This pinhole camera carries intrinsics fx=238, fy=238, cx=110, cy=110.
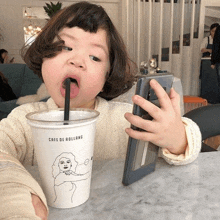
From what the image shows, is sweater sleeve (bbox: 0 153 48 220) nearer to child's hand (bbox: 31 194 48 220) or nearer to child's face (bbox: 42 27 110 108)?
child's hand (bbox: 31 194 48 220)

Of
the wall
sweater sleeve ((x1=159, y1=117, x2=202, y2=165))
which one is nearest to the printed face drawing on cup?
sweater sleeve ((x1=159, y1=117, x2=202, y2=165))

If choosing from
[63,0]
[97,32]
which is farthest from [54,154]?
[63,0]

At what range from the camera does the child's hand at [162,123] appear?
442mm

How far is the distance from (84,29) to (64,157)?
1.59 ft

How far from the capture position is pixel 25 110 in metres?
0.82

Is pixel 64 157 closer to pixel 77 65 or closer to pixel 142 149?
pixel 142 149

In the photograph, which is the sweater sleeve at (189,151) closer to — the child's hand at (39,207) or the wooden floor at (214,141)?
the child's hand at (39,207)

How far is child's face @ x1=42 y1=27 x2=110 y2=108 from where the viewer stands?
2.25 feet

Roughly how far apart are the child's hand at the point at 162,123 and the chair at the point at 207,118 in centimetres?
35

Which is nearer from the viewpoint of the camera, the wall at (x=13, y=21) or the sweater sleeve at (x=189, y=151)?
the sweater sleeve at (x=189, y=151)

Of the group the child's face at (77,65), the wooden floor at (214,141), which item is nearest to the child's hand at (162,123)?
the child's face at (77,65)

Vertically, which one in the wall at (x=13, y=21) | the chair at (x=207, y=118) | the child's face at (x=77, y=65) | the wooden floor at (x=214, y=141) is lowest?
the wooden floor at (x=214, y=141)

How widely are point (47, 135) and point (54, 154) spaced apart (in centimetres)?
3

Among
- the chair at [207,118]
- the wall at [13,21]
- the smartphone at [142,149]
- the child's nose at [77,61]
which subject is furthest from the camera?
the wall at [13,21]
